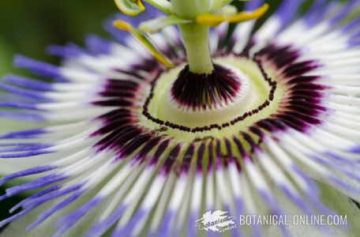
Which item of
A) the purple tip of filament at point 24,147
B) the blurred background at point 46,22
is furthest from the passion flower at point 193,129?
the blurred background at point 46,22

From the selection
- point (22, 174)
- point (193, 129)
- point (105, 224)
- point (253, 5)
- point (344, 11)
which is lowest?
point (105, 224)

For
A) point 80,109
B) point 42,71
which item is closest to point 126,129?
point 80,109

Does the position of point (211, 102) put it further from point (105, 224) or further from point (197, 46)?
point (105, 224)

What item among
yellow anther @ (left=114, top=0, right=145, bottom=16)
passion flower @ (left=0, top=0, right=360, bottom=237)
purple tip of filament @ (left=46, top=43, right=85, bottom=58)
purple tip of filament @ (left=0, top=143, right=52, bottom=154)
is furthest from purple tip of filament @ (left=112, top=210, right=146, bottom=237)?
purple tip of filament @ (left=46, top=43, right=85, bottom=58)

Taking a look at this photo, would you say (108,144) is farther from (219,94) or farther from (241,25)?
(241,25)

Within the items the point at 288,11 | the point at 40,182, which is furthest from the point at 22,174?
the point at 288,11
